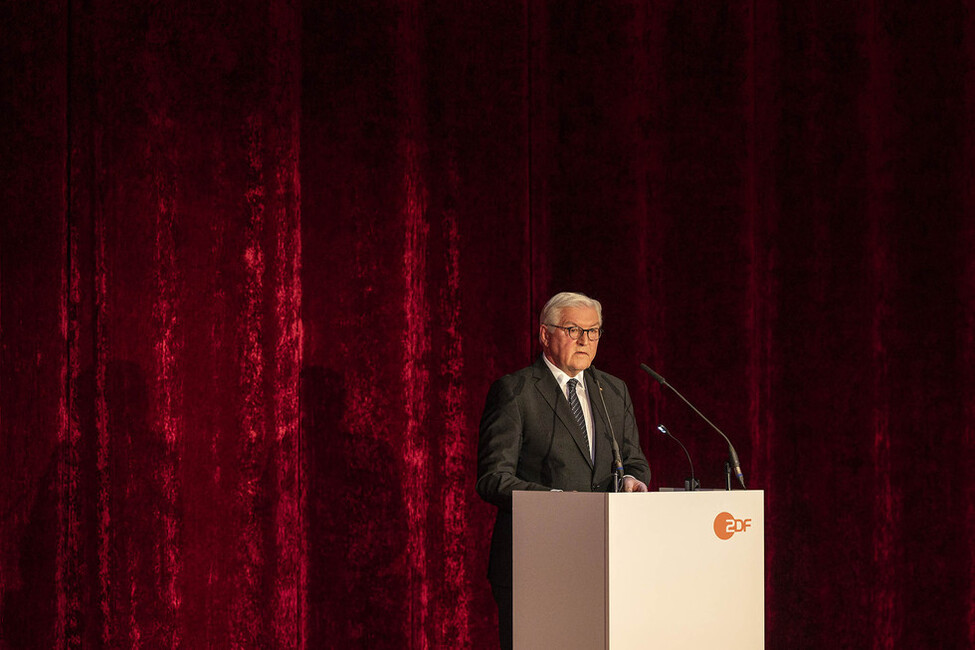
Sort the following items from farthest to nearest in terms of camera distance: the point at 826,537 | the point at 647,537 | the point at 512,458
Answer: the point at 826,537 < the point at 512,458 < the point at 647,537

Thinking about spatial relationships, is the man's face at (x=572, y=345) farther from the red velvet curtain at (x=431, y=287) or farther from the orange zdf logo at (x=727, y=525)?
the red velvet curtain at (x=431, y=287)

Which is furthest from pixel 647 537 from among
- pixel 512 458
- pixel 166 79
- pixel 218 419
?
pixel 166 79

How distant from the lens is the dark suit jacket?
7.99 feet

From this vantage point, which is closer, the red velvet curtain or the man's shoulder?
the man's shoulder

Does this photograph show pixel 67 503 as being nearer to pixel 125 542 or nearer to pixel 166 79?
pixel 125 542

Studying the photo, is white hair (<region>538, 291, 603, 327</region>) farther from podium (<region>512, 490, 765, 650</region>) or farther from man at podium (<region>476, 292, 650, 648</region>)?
podium (<region>512, 490, 765, 650</region>)

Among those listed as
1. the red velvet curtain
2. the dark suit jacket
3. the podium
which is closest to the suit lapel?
the dark suit jacket

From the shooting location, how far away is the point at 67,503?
3.21 meters

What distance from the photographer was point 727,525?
2.19 metres

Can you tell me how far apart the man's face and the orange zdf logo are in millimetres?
534

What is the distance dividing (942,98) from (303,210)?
219cm

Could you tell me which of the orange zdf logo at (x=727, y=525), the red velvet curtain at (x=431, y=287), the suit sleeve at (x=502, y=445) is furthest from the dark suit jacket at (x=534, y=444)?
the red velvet curtain at (x=431, y=287)

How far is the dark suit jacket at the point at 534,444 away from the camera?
2.44 metres

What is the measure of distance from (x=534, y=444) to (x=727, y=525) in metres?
0.49
